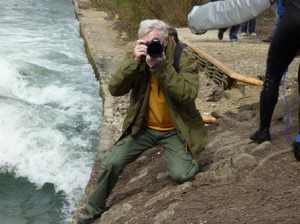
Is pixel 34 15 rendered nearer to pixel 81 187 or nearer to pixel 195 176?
pixel 81 187

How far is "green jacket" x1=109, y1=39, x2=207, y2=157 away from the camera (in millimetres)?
3898

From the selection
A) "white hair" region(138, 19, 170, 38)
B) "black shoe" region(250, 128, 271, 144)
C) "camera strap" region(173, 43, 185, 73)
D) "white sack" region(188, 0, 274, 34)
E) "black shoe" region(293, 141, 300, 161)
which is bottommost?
"black shoe" region(250, 128, 271, 144)

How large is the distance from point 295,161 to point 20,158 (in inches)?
166

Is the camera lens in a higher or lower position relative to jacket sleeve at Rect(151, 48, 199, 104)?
higher

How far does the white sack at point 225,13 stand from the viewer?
3773mm

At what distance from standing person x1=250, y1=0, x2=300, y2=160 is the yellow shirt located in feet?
2.48

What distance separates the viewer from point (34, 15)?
69.6 feet

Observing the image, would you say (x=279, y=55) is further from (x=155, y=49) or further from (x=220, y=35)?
(x=220, y=35)

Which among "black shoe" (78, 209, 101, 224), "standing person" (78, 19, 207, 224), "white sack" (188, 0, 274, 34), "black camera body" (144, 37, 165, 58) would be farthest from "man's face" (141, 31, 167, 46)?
"black shoe" (78, 209, 101, 224)

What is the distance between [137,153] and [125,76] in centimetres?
68

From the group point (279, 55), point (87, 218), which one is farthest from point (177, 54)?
point (87, 218)

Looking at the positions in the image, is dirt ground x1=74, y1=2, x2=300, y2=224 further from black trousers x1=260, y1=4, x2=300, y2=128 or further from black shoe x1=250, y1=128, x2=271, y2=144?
black trousers x1=260, y1=4, x2=300, y2=128

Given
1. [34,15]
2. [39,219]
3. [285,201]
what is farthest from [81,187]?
[34,15]

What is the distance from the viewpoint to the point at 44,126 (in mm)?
8367
